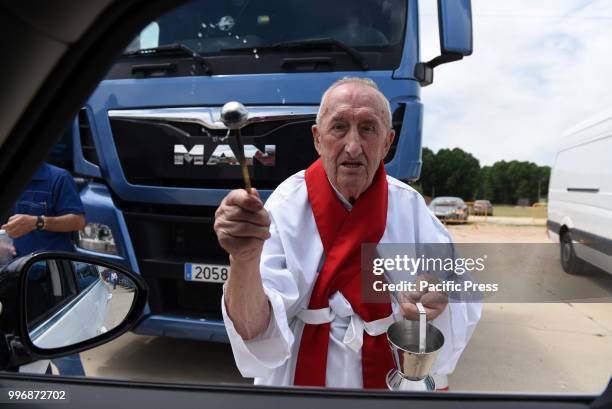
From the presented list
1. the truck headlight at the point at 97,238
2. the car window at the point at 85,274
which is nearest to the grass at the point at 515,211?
the car window at the point at 85,274

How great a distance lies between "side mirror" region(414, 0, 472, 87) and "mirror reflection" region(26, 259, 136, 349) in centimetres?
177

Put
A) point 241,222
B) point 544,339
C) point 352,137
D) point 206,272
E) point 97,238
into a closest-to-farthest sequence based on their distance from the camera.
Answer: point 241,222, point 352,137, point 544,339, point 206,272, point 97,238

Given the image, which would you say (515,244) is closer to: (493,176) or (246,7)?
(493,176)

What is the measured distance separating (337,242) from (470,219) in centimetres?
57

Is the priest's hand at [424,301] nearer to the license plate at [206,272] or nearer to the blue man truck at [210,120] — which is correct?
the blue man truck at [210,120]

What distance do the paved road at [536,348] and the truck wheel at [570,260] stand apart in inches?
0.8

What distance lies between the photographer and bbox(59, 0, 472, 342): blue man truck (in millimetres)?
2449

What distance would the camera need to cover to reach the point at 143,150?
2.66 meters

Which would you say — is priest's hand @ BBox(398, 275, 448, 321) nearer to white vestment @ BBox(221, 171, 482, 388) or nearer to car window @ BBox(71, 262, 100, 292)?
white vestment @ BBox(221, 171, 482, 388)

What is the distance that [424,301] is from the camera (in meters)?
1.11

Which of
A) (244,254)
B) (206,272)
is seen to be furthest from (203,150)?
(244,254)

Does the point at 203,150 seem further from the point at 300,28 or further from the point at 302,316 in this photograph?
the point at 302,316

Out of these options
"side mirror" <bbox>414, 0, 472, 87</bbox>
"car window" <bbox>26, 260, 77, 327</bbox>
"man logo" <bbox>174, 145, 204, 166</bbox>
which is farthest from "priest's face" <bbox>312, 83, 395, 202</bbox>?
"man logo" <bbox>174, 145, 204, 166</bbox>

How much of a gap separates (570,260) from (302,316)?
0.72 metres
